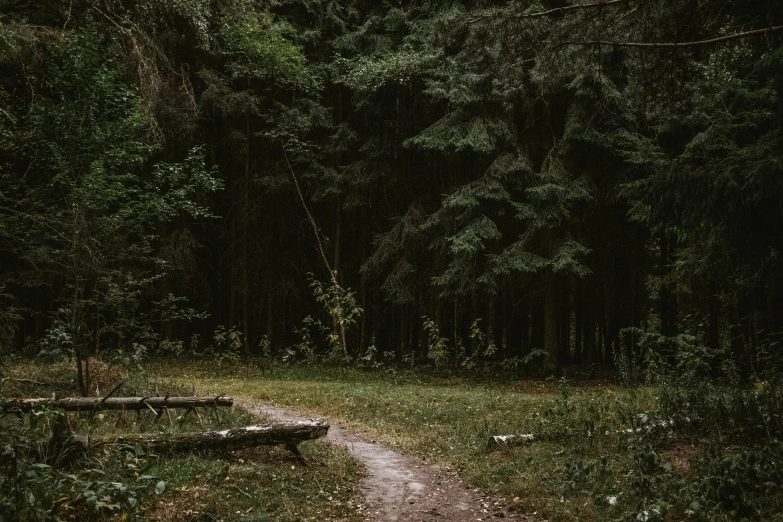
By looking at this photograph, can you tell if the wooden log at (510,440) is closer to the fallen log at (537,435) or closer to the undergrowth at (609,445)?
the fallen log at (537,435)

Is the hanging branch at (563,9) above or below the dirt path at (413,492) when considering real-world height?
above

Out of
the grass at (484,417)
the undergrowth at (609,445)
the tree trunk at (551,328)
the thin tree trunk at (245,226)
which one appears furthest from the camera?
the thin tree trunk at (245,226)

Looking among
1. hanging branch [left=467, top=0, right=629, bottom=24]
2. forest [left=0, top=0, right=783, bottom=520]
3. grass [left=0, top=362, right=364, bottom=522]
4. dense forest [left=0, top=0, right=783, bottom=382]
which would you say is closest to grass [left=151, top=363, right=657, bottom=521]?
forest [left=0, top=0, right=783, bottom=520]

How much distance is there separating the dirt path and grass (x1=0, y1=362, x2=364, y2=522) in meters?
0.29

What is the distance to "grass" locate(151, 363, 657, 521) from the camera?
684 centimetres

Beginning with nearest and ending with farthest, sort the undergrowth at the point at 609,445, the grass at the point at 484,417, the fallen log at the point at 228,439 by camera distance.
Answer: the undergrowth at the point at 609,445 → the grass at the point at 484,417 → the fallen log at the point at 228,439

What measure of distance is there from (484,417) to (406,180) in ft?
41.5

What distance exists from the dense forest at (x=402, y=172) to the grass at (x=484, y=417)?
1697 millimetres

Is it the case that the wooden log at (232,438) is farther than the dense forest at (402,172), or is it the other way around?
the dense forest at (402,172)

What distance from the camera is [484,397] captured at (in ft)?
46.5

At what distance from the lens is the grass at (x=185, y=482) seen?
5.36 metres

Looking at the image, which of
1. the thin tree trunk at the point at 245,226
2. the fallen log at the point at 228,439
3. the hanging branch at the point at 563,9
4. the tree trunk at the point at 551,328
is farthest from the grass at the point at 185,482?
the thin tree trunk at the point at 245,226

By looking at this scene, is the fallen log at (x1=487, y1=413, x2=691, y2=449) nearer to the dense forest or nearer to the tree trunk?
the dense forest

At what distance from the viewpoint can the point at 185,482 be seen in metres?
6.47
